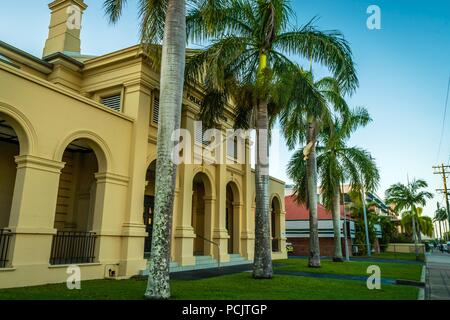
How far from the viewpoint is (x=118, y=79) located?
1441 cm

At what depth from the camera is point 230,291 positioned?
961 cm

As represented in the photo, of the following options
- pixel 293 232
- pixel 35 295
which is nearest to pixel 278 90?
pixel 35 295

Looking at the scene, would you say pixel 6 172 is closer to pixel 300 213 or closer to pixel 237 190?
pixel 237 190

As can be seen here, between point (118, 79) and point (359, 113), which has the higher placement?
point (359, 113)

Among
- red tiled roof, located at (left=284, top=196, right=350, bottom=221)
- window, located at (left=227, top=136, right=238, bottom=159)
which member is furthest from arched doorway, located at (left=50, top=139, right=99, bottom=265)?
red tiled roof, located at (left=284, top=196, right=350, bottom=221)

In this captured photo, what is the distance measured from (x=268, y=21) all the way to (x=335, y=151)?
11.9 m

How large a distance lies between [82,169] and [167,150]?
8.11 meters

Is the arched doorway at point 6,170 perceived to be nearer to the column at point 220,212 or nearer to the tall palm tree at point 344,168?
the column at point 220,212

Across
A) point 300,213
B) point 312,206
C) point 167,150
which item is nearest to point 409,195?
point 300,213

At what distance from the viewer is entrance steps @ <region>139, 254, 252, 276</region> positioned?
14.3 m

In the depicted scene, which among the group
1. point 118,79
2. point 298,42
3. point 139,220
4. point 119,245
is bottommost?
point 119,245

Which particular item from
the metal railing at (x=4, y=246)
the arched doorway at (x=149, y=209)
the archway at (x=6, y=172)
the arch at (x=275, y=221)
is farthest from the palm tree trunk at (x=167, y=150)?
the arch at (x=275, y=221)
